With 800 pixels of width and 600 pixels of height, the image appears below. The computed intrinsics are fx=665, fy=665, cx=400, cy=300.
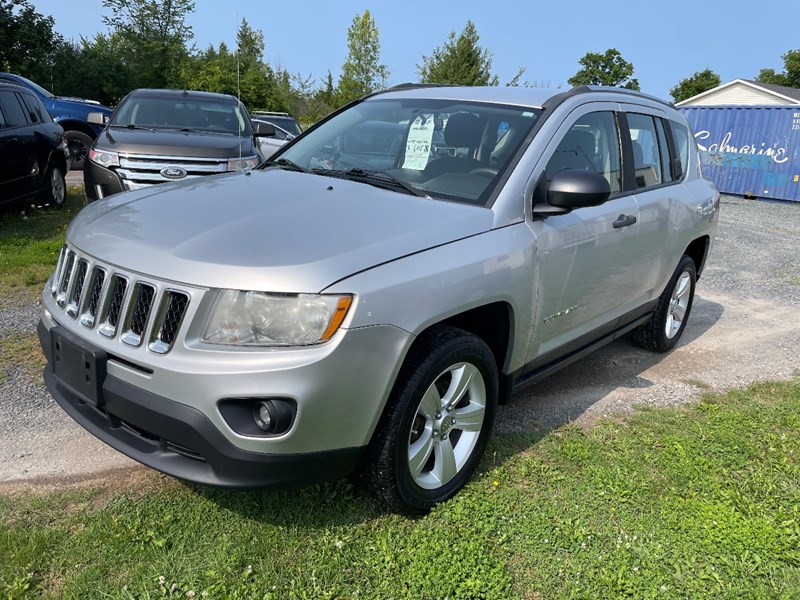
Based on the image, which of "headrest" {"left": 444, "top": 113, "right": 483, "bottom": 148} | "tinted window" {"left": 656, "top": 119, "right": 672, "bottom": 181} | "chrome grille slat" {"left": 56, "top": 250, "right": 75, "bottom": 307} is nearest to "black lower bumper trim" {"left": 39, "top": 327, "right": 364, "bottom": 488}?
"chrome grille slat" {"left": 56, "top": 250, "right": 75, "bottom": 307}

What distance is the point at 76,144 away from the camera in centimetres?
1316

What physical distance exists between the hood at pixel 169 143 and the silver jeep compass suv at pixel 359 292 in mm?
3433

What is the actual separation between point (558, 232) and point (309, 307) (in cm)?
150

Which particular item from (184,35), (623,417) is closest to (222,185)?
(623,417)

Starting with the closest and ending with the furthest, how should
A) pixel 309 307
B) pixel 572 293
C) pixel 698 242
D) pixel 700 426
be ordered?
pixel 309 307 → pixel 572 293 → pixel 700 426 → pixel 698 242

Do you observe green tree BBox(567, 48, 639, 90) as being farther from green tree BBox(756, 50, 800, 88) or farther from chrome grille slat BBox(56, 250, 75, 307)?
chrome grille slat BBox(56, 250, 75, 307)

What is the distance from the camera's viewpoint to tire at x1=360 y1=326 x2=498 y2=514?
257cm

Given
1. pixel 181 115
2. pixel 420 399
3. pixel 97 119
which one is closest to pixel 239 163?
pixel 181 115

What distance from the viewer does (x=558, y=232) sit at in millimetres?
3244

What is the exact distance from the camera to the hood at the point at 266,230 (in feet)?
7.50

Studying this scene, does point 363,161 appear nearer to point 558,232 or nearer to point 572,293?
point 558,232

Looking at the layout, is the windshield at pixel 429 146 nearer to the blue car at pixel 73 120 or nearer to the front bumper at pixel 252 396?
the front bumper at pixel 252 396

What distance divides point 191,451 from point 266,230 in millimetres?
859

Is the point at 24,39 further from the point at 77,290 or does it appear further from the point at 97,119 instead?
the point at 77,290
